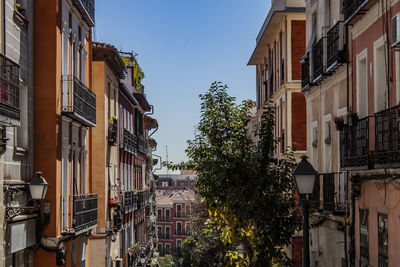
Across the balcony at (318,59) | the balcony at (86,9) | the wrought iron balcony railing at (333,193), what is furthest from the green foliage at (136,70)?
the wrought iron balcony railing at (333,193)

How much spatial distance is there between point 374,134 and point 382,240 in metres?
2.09

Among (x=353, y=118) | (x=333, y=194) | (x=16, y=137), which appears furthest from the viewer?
(x=333, y=194)

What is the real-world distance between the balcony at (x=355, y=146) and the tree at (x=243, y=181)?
2432mm

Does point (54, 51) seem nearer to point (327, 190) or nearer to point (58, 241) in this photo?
point (58, 241)

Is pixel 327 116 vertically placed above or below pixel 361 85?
below

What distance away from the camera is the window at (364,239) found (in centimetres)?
1291

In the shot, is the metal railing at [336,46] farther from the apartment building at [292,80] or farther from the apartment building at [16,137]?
the apartment building at [292,80]

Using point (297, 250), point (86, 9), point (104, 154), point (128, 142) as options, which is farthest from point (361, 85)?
point (128, 142)

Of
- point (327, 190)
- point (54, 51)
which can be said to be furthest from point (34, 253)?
point (327, 190)

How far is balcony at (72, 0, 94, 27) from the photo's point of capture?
59.3ft

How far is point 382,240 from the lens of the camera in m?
11.8

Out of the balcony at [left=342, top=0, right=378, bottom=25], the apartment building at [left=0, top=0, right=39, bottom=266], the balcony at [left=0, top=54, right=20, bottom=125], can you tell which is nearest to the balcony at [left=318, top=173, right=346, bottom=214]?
the balcony at [left=342, top=0, right=378, bottom=25]

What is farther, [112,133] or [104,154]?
[112,133]

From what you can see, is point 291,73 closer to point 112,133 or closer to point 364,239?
point 112,133
